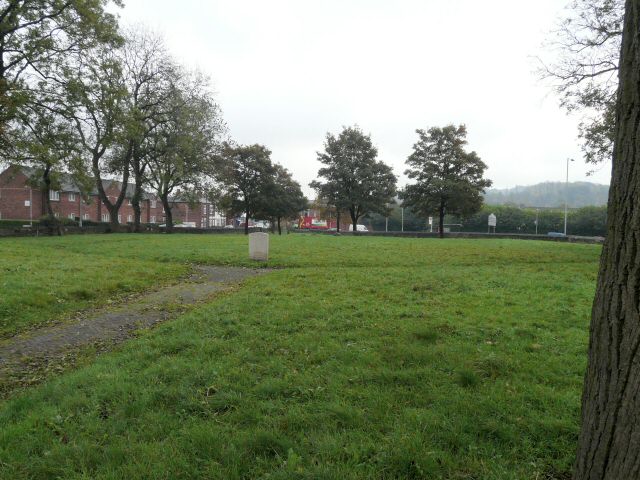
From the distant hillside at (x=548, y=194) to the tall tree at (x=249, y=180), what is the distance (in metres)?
67.1

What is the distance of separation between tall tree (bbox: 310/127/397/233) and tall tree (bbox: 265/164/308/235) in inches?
163

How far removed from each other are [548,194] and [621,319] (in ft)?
451

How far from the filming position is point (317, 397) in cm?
350

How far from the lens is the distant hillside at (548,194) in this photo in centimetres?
10075

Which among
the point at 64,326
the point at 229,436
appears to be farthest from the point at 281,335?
the point at 64,326

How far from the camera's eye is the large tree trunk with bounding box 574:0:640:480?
69.9 inches

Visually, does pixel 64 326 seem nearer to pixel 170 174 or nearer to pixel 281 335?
pixel 281 335

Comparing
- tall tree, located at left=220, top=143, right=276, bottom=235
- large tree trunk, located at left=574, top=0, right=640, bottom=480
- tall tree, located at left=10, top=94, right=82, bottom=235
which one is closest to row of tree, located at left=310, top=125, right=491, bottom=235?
tall tree, located at left=220, top=143, right=276, bottom=235

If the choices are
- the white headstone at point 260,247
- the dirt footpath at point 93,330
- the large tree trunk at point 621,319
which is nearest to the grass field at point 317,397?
the dirt footpath at point 93,330

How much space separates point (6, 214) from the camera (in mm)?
60250

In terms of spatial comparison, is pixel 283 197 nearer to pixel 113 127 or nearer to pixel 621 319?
pixel 113 127

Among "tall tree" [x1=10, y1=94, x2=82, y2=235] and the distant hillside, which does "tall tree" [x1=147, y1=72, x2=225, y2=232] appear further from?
the distant hillside

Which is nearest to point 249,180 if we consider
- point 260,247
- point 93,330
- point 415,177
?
point 415,177

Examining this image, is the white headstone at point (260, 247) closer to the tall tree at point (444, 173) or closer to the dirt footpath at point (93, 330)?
the dirt footpath at point (93, 330)
